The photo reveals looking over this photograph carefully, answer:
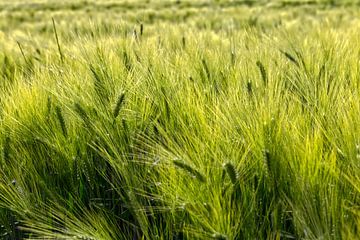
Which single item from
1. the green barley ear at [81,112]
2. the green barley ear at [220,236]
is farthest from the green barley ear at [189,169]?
the green barley ear at [81,112]

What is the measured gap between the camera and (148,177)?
4.41 feet

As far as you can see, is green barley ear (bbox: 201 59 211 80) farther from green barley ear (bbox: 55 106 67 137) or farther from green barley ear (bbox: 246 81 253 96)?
green barley ear (bbox: 55 106 67 137)

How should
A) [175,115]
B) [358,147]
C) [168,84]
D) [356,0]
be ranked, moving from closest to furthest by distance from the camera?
[358,147] < [175,115] < [168,84] < [356,0]

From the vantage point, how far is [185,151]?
46.9 inches

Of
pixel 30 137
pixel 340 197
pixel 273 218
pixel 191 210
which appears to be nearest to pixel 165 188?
pixel 191 210

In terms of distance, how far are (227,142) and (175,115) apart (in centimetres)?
31

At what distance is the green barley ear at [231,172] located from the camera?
1.05 m

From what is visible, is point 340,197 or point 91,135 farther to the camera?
point 91,135

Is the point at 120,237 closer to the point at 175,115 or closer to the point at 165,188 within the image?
the point at 165,188

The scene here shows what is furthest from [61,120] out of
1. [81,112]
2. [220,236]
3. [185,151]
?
[220,236]

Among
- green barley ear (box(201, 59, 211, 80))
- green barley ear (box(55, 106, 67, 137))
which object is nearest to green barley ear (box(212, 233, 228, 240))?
green barley ear (box(55, 106, 67, 137))

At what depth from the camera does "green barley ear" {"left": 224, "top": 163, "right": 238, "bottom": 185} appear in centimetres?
105

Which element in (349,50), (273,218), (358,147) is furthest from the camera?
(349,50)

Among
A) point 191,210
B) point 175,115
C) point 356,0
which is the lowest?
point 356,0
